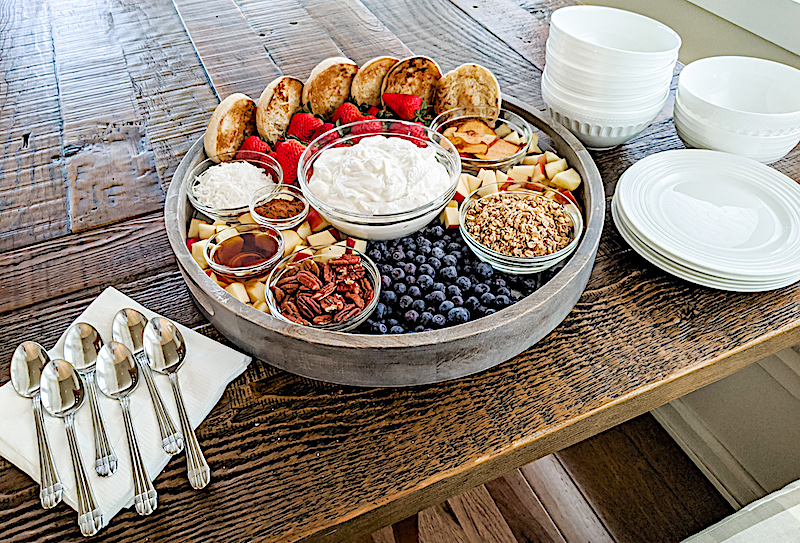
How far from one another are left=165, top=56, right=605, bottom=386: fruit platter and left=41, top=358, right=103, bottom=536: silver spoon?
0.22 m

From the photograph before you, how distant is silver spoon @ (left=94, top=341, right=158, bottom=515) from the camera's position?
77 centimetres

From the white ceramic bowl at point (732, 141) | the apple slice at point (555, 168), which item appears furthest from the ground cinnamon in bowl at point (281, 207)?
the white ceramic bowl at point (732, 141)

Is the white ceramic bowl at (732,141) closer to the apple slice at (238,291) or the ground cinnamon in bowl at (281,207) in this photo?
the ground cinnamon in bowl at (281,207)

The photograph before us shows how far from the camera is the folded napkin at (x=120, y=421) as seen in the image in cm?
77

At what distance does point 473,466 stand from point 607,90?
0.85 m

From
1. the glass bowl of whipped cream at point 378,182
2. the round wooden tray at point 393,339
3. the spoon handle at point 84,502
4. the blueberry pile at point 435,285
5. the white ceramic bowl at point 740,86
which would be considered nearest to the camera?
the spoon handle at point 84,502

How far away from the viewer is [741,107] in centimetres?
136

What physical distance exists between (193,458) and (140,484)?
0.07 meters

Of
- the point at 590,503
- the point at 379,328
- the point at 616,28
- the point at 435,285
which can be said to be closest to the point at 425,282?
the point at 435,285

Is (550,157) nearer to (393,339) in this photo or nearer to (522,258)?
(522,258)

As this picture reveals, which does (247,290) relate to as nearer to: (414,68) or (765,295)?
(414,68)

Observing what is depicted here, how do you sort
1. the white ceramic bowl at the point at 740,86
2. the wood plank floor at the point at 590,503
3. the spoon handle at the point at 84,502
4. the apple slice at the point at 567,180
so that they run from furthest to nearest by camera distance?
the wood plank floor at the point at 590,503 → the white ceramic bowl at the point at 740,86 → the apple slice at the point at 567,180 → the spoon handle at the point at 84,502

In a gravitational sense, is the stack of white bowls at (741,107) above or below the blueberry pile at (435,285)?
above

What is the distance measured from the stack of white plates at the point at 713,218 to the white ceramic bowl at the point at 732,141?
0.12 feet
